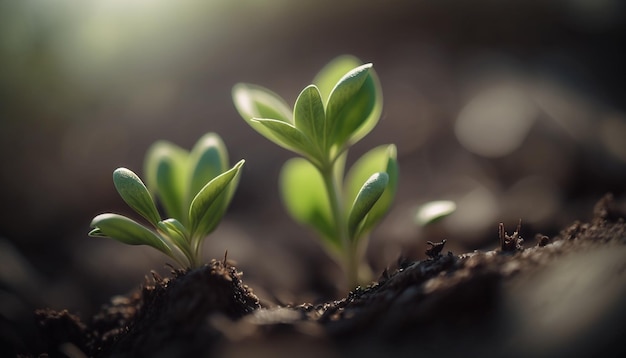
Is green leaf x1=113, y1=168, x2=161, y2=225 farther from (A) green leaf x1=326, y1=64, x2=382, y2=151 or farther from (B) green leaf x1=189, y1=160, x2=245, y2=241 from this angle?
(A) green leaf x1=326, y1=64, x2=382, y2=151

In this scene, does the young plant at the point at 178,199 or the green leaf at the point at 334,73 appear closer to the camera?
the young plant at the point at 178,199

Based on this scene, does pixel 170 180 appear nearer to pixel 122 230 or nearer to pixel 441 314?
pixel 122 230

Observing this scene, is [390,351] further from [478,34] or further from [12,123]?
[478,34]

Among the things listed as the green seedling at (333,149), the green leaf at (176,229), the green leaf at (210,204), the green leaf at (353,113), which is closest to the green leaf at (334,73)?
the green seedling at (333,149)

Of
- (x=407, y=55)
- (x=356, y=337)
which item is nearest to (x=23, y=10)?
(x=407, y=55)

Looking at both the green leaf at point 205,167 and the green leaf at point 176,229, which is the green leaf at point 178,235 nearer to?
the green leaf at point 176,229

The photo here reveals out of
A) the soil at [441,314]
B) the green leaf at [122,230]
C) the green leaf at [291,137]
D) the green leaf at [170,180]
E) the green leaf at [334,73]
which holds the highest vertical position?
the green leaf at [334,73]
